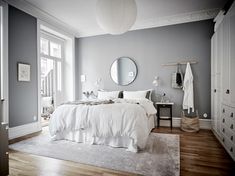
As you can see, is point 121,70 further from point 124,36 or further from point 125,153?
point 125,153

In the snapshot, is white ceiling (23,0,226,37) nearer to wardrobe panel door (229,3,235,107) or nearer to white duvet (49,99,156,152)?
wardrobe panel door (229,3,235,107)

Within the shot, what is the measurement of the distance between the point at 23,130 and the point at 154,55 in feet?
13.1

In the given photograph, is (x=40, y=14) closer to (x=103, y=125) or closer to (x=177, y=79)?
(x=103, y=125)

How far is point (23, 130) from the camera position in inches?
144

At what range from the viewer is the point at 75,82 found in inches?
224

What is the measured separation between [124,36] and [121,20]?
2.69 metres

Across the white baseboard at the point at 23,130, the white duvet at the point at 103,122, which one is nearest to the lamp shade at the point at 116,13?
the white duvet at the point at 103,122

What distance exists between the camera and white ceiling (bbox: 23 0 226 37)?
11.8 ft

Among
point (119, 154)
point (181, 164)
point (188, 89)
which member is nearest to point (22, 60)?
point (119, 154)

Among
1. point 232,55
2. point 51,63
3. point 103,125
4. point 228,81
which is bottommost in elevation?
point 103,125

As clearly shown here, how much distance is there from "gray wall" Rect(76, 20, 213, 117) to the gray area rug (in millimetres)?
1745

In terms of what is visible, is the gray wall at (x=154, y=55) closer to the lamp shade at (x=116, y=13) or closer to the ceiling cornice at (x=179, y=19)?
the ceiling cornice at (x=179, y=19)

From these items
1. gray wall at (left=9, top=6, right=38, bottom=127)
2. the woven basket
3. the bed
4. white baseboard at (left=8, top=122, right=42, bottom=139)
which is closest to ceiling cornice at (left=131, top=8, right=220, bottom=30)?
the woven basket

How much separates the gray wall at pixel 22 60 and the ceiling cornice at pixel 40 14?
0.11 meters
